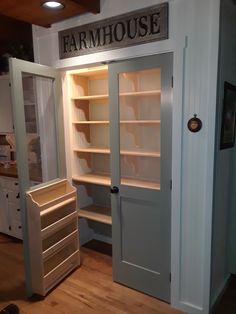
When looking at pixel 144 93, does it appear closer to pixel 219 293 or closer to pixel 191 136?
pixel 191 136

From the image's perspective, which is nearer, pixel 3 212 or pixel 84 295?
pixel 84 295

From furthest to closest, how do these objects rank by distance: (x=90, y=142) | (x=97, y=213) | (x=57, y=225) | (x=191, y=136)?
(x=90, y=142), (x=97, y=213), (x=57, y=225), (x=191, y=136)

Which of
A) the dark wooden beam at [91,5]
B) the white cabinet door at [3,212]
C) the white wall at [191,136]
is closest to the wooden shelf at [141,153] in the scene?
the white wall at [191,136]

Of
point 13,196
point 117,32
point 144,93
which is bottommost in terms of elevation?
point 13,196

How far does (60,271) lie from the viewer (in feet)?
8.25

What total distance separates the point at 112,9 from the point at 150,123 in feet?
3.25

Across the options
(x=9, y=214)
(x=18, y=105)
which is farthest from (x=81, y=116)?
(x=9, y=214)

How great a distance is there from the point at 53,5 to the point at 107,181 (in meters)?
1.68

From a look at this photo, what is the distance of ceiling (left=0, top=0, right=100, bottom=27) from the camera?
2012mm

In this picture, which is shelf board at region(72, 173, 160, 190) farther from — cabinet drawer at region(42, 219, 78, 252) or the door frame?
the door frame

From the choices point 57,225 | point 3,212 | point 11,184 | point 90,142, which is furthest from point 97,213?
point 3,212

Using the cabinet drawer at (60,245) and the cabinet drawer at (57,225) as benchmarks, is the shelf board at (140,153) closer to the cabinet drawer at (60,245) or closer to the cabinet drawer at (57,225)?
the cabinet drawer at (57,225)

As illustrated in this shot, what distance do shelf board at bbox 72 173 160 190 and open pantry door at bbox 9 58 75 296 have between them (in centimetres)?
27

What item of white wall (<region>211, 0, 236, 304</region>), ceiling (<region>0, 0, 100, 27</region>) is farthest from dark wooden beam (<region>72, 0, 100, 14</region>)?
white wall (<region>211, 0, 236, 304</region>)
